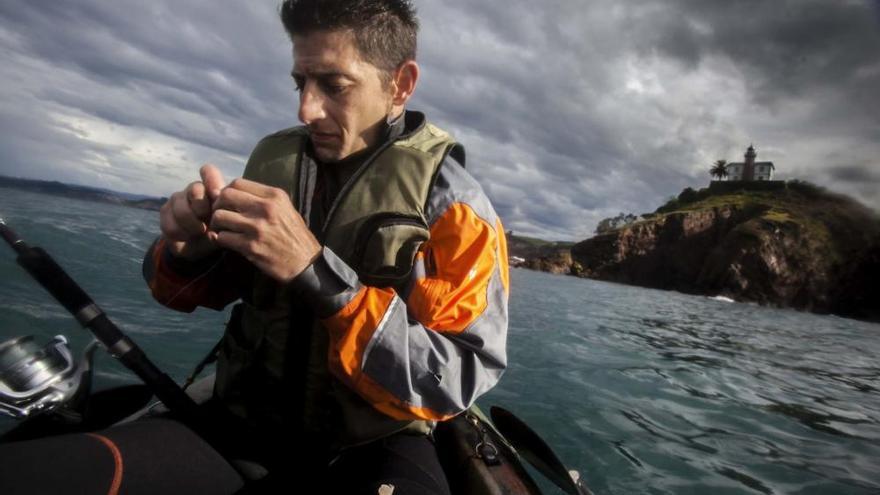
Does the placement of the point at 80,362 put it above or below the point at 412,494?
above

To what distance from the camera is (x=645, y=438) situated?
14.5ft

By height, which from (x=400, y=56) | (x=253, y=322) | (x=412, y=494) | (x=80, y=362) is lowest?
(x=412, y=494)

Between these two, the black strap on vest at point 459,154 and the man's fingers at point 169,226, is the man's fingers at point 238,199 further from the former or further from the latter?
the black strap on vest at point 459,154

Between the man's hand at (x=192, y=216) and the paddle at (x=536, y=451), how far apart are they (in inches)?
75.0

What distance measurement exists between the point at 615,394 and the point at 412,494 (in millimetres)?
4830

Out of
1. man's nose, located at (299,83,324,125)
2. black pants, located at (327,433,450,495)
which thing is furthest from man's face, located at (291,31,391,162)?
black pants, located at (327,433,450,495)

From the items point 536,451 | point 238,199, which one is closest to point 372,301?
point 238,199

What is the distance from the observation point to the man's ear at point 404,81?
2.08 m

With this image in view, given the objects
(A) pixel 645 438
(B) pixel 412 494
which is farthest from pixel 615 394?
(B) pixel 412 494

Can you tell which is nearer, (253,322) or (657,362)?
(253,322)

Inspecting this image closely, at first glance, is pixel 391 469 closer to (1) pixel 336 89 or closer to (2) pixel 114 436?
(2) pixel 114 436

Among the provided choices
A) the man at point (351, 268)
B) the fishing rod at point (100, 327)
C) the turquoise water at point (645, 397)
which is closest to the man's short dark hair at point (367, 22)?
the man at point (351, 268)

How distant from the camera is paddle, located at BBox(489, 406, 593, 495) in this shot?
224cm

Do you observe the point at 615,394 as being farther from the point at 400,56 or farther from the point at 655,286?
the point at 655,286
